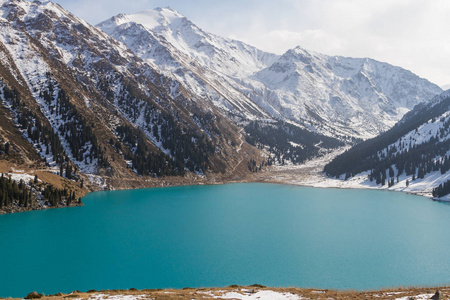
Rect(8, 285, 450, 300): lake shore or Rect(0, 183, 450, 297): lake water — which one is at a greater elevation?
Rect(8, 285, 450, 300): lake shore

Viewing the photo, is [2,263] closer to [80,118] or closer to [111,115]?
[80,118]

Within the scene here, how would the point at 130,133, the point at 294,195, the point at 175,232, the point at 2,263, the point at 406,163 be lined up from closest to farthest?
the point at 2,263, the point at 175,232, the point at 294,195, the point at 130,133, the point at 406,163

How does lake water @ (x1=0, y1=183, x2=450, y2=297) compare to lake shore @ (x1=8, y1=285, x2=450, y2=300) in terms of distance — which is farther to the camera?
lake water @ (x1=0, y1=183, x2=450, y2=297)

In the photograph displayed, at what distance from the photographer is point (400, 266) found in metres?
59.1

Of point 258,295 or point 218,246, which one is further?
point 218,246

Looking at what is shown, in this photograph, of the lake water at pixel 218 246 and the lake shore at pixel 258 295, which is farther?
the lake water at pixel 218 246

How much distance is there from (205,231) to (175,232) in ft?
25.0

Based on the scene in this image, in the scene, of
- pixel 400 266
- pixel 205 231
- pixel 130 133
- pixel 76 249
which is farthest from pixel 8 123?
pixel 400 266

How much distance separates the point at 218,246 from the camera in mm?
68188

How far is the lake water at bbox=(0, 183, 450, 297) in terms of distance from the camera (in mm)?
51656

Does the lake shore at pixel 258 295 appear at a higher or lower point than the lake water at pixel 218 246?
higher

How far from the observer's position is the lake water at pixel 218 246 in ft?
169

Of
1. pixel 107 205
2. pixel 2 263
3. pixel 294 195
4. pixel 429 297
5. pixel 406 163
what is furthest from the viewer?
pixel 406 163

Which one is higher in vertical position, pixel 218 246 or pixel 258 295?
pixel 258 295
